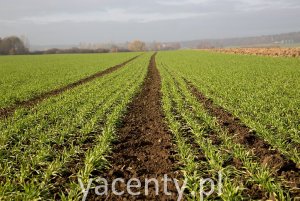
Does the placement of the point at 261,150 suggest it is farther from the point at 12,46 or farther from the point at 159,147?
the point at 12,46

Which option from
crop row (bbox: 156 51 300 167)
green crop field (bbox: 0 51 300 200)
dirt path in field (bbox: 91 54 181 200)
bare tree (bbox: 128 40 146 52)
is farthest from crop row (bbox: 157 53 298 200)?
bare tree (bbox: 128 40 146 52)

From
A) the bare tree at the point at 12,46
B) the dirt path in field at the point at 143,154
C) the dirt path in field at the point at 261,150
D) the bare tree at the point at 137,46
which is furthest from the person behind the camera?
the bare tree at the point at 137,46

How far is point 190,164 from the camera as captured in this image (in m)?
6.69

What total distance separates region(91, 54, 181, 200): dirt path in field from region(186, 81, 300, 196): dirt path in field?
222 cm

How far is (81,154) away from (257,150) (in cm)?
486

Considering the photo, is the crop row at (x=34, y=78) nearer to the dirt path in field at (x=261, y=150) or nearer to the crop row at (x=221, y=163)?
the crop row at (x=221, y=163)

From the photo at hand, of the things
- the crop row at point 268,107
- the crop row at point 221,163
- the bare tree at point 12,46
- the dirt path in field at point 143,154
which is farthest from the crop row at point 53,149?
the bare tree at point 12,46

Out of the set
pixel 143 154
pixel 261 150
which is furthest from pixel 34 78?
pixel 261 150

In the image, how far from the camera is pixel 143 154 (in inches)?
313

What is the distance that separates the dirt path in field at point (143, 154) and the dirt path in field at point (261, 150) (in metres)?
2.22

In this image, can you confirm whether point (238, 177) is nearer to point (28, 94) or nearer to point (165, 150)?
point (165, 150)

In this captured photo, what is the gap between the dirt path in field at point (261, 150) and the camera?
6.16 metres

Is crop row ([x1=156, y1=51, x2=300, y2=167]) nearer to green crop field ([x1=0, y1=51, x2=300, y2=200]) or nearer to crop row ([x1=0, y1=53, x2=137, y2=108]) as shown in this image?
green crop field ([x1=0, y1=51, x2=300, y2=200])

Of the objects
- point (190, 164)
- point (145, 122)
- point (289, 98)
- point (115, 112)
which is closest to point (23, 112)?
point (115, 112)
